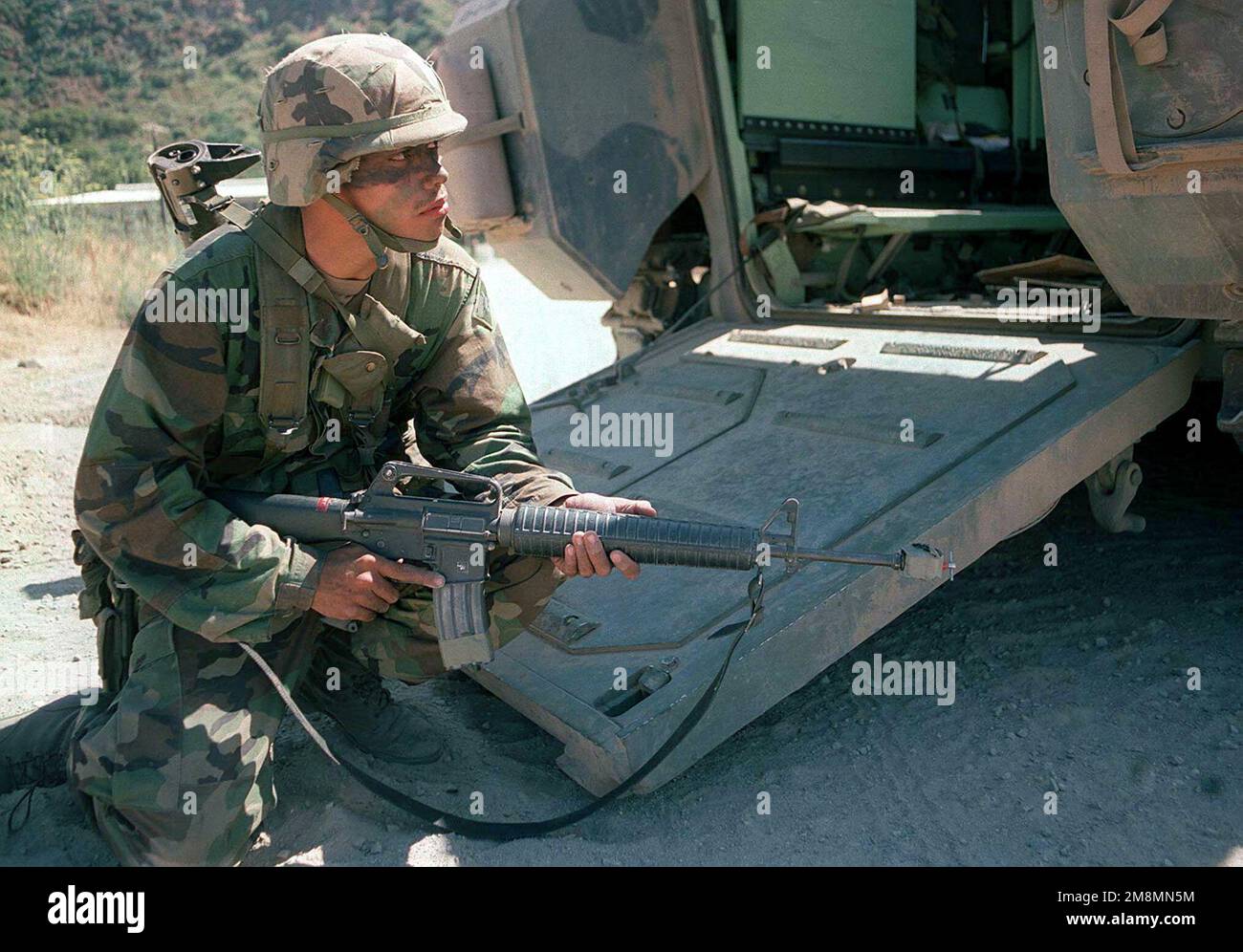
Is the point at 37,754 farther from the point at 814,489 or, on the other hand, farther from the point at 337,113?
the point at 814,489

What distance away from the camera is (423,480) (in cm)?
273

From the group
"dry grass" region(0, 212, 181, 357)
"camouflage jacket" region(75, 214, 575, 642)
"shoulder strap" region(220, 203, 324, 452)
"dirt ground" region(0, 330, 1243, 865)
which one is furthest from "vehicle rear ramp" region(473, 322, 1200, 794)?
"dry grass" region(0, 212, 181, 357)

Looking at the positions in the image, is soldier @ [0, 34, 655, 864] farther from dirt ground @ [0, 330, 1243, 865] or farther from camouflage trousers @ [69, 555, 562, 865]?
dirt ground @ [0, 330, 1243, 865]

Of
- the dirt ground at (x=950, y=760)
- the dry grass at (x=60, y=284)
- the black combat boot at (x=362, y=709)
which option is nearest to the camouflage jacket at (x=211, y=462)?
the black combat boot at (x=362, y=709)

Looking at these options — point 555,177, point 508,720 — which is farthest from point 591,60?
point 508,720

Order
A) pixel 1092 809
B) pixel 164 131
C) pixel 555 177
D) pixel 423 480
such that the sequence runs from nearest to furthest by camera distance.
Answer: pixel 1092 809 → pixel 423 480 → pixel 555 177 → pixel 164 131

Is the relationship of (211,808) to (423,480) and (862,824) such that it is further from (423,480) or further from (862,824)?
(862,824)

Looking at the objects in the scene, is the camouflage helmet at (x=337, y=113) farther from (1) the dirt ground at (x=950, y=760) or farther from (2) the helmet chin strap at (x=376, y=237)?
(1) the dirt ground at (x=950, y=760)

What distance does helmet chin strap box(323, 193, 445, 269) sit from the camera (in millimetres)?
2307

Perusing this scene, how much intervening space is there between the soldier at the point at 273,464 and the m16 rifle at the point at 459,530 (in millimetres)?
47

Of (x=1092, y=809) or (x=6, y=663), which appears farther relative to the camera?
(x=6, y=663)

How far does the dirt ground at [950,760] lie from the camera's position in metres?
2.26

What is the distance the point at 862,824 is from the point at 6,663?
2.57 metres

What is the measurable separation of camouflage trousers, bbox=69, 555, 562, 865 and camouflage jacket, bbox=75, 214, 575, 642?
0.41 feet
